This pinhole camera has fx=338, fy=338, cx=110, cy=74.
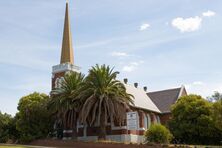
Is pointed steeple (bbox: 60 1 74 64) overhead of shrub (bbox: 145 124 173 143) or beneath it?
overhead

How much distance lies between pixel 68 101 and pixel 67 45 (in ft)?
64.7

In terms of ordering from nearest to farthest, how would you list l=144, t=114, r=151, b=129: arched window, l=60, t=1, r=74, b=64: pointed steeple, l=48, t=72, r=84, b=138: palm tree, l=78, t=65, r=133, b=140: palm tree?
l=78, t=65, r=133, b=140: palm tree
l=48, t=72, r=84, b=138: palm tree
l=144, t=114, r=151, b=129: arched window
l=60, t=1, r=74, b=64: pointed steeple

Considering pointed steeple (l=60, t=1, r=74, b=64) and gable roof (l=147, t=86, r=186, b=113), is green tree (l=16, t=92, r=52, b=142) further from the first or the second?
Result: gable roof (l=147, t=86, r=186, b=113)

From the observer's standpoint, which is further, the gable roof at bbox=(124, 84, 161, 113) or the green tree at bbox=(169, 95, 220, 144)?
the gable roof at bbox=(124, 84, 161, 113)

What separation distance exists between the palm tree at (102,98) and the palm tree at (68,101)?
6.91 ft

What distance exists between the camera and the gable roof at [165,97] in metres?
62.6

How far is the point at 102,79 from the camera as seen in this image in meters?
44.5

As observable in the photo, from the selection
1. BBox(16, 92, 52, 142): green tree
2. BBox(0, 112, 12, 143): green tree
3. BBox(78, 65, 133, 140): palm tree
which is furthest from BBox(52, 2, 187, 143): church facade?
BBox(0, 112, 12, 143): green tree

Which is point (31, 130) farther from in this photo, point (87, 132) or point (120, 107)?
point (120, 107)

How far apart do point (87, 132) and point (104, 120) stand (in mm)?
10155

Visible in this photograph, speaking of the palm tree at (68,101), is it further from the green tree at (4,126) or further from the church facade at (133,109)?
the green tree at (4,126)

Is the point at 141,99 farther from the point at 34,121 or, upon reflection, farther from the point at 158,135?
the point at 158,135

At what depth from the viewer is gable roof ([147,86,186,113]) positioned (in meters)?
62.6

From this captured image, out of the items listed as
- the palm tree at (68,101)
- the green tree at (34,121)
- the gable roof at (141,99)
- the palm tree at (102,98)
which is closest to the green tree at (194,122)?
the gable roof at (141,99)
